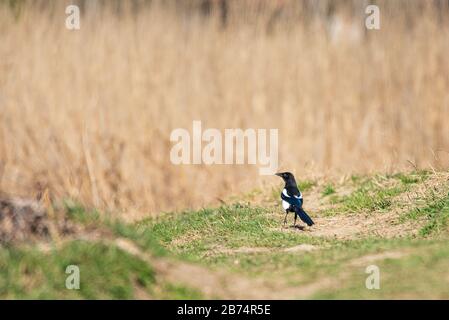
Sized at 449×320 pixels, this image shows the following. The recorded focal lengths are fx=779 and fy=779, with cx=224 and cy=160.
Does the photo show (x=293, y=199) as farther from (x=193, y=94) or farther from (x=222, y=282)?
(x=193, y=94)

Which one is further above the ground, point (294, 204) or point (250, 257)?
point (294, 204)

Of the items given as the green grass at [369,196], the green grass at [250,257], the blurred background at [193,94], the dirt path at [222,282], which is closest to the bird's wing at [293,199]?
the green grass at [250,257]

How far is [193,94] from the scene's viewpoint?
1252 cm

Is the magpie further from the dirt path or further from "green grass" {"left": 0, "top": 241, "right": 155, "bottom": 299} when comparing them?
"green grass" {"left": 0, "top": 241, "right": 155, "bottom": 299}

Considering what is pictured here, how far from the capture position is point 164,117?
1223cm

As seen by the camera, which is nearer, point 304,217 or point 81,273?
point 81,273

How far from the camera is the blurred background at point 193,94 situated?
11664 millimetres

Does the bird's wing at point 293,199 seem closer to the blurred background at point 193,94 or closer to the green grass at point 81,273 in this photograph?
the green grass at point 81,273

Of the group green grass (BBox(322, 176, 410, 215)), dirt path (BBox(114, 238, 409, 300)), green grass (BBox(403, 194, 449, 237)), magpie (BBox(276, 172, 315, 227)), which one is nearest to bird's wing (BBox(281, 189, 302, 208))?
magpie (BBox(276, 172, 315, 227))

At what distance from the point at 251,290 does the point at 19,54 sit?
26.3 ft

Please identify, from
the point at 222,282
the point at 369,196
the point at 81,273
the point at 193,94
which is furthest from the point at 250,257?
the point at 193,94

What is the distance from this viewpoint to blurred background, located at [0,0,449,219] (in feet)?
38.3
